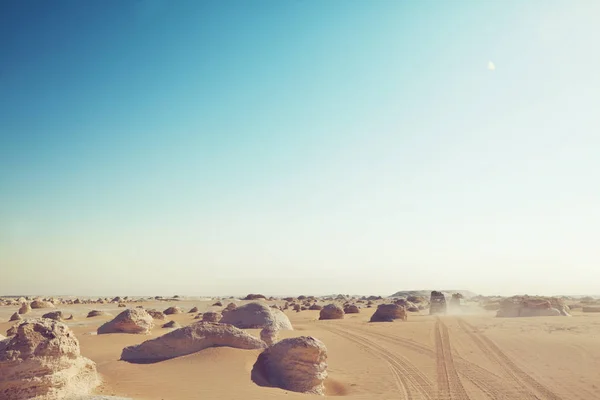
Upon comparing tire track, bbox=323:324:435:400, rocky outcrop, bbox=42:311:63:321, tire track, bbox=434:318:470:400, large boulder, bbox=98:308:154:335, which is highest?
large boulder, bbox=98:308:154:335

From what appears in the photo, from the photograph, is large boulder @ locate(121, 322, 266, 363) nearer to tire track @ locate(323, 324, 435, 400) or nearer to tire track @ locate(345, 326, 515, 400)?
tire track @ locate(323, 324, 435, 400)

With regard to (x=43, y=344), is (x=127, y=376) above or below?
below

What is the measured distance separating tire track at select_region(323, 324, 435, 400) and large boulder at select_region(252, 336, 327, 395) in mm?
2451

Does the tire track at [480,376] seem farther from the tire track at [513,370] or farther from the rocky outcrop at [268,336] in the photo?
the rocky outcrop at [268,336]

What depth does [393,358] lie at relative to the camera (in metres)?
16.3

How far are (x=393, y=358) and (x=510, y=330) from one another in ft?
36.4

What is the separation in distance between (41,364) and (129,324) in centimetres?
1161


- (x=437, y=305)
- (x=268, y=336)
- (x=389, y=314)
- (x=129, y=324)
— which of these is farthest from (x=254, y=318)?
(x=437, y=305)

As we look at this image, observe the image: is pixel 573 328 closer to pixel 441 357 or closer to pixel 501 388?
pixel 441 357

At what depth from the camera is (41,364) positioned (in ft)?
25.7

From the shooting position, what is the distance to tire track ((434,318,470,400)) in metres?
11.1

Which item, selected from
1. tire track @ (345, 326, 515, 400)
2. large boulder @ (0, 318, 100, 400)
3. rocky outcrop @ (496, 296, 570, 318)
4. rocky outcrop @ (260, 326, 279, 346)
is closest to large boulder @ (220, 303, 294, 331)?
rocky outcrop @ (260, 326, 279, 346)

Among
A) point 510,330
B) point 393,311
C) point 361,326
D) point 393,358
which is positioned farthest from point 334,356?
point 393,311

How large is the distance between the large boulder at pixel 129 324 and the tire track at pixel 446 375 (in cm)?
1318
